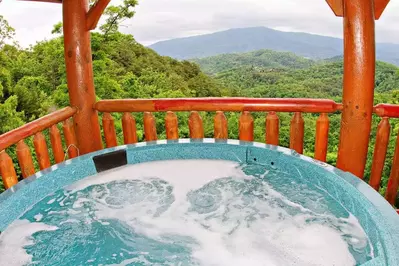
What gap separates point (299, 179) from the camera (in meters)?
2.14

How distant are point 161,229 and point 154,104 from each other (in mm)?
1021

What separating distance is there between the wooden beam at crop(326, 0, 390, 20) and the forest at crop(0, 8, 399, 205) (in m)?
4.25

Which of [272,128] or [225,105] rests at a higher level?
[225,105]

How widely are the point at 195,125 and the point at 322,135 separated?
2.86 ft

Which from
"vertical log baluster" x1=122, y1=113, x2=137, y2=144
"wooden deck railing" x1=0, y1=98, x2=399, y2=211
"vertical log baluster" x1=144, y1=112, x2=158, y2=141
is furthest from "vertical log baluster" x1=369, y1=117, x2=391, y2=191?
"vertical log baluster" x1=122, y1=113, x2=137, y2=144

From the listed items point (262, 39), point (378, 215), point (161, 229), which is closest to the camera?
point (378, 215)

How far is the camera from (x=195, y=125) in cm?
263

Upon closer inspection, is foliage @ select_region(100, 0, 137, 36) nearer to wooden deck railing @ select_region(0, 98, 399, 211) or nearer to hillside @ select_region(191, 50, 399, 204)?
hillside @ select_region(191, 50, 399, 204)

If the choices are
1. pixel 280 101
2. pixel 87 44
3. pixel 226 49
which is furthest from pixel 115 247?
pixel 226 49

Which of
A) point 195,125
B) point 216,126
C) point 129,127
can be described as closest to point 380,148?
point 216,126

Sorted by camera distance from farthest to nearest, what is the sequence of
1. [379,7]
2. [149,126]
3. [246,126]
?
1. [149,126]
2. [246,126]
3. [379,7]

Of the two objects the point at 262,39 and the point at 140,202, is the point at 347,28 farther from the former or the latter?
the point at 262,39

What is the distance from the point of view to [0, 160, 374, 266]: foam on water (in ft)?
5.27

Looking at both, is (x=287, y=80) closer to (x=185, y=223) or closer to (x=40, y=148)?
(x=40, y=148)
